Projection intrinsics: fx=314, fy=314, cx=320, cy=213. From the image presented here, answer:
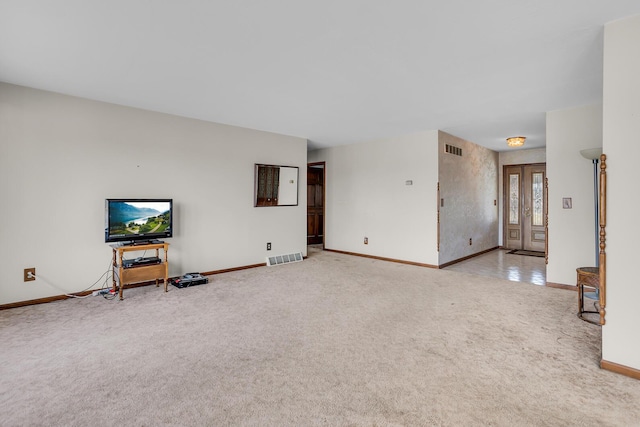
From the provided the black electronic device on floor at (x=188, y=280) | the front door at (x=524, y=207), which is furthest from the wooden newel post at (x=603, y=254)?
the front door at (x=524, y=207)

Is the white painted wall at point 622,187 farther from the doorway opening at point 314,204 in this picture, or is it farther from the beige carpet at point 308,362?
the doorway opening at point 314,204

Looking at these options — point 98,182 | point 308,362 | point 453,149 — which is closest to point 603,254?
point 308,362

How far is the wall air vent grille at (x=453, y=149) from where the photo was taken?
5613 mm

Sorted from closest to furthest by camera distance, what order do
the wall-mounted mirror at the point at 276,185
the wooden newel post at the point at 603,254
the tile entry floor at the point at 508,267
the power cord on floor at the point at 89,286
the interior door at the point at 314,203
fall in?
the wooden newel post at the point at 603,254 → the power cord on floor at the point at 89,286 → the tile entry floor at the point at 508,267 → the wall-mounted mirror at the point at 276,185 → the interior door at the point at 314,203

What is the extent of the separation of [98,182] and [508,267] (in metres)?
6.33

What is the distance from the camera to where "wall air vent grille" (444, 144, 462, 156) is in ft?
18.4

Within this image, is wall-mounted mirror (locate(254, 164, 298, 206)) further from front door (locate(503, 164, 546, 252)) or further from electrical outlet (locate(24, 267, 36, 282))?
front door (locate(503, 164, 546, 252))

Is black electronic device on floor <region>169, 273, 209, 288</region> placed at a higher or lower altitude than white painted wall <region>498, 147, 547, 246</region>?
lower

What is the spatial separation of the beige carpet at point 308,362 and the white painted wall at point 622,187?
299 mm

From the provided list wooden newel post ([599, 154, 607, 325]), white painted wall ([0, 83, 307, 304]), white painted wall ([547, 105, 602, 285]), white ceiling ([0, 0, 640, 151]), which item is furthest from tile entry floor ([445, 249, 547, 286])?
white painted wall ([0, 83, 307, 304])

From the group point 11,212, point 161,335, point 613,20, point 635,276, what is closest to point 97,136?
point 11,212

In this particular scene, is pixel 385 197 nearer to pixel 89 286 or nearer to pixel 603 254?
pixel 603 254

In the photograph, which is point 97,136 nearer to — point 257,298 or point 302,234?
point 257,298

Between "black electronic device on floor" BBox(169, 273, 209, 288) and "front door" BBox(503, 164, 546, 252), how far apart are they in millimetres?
6957
